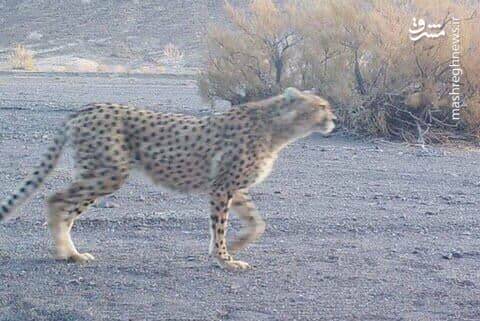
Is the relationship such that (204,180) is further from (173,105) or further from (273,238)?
(173,105)

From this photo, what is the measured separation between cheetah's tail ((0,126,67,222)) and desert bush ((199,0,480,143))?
8.73 meters

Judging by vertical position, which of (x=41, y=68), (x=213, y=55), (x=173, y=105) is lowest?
(x=41, y=68)

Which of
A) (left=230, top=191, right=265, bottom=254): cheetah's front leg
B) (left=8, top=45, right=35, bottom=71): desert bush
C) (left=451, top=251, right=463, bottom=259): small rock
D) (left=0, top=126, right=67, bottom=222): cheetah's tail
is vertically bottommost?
(left=8, top=45, right=35, bottom=71): desert bush

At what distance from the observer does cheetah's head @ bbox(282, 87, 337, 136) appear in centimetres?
858

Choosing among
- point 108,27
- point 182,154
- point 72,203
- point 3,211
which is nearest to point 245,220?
point 182,154

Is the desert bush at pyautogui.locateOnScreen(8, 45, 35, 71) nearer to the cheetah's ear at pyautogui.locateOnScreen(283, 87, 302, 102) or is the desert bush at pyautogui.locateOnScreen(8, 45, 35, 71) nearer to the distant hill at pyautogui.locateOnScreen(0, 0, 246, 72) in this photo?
the distant hill at pyautogui.locateOnScreen(0, 0, 246, 72)

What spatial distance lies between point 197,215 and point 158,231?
762 millimetres

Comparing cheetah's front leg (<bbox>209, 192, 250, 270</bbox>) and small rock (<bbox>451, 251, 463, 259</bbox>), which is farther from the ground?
cheetah's front leg (<bbox>209, 192, 250, 270</bbox>)

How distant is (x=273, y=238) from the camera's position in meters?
9.20

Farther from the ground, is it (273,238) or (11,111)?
(273,238)

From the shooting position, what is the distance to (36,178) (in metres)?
8.30

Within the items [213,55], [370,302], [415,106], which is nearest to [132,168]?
[370,302]
